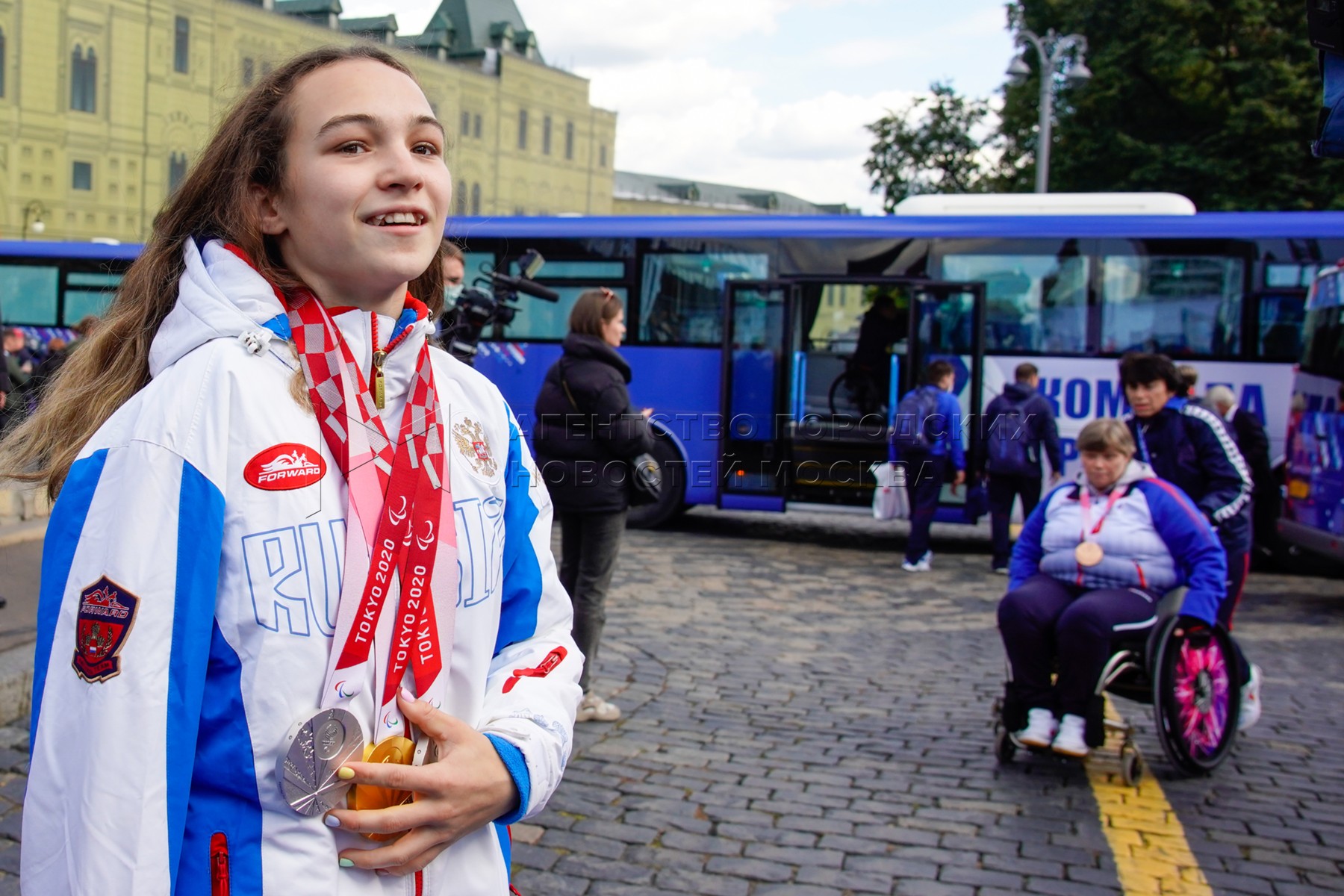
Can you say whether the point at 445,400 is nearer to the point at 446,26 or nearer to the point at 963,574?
the point at 963,574

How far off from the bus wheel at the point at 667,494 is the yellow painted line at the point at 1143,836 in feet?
26.3

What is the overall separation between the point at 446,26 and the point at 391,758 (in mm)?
79100

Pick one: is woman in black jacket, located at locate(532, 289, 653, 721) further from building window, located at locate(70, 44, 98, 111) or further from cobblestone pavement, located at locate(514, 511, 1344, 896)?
building window, located at locate(70, 44, 98, 111)

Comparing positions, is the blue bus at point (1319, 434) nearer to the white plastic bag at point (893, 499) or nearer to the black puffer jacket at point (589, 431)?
the white plastic bag at point (893, 499)

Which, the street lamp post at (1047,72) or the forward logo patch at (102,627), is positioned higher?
the street lamp post at (1047,72)

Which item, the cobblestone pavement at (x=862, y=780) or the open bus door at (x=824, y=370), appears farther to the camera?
the open bus door at (x=824, y=370)

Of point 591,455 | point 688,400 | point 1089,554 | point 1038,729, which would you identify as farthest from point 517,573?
point 688,400

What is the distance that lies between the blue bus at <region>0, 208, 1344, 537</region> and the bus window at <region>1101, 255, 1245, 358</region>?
17 millimetres

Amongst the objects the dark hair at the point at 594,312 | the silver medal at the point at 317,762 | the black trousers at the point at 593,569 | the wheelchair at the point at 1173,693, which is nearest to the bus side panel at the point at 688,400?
the dark hair at the point at 594,312

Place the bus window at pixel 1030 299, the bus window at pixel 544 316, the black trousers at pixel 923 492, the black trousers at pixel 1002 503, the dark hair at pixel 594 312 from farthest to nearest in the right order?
the bus window at pixel 544 316 → the bus window at pixel 1030 299 → the black trousers at pixel 923 492 → the black trousers at pixel 1002 503 → the dark hair at pixel 594 312

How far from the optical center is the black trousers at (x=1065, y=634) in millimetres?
5293

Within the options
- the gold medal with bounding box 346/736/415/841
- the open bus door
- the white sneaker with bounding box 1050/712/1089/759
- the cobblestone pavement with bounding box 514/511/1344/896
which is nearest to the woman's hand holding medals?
the gold medal with bounding box 346/736/415/841

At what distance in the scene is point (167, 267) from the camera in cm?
172

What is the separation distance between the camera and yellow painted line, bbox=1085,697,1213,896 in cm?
409
